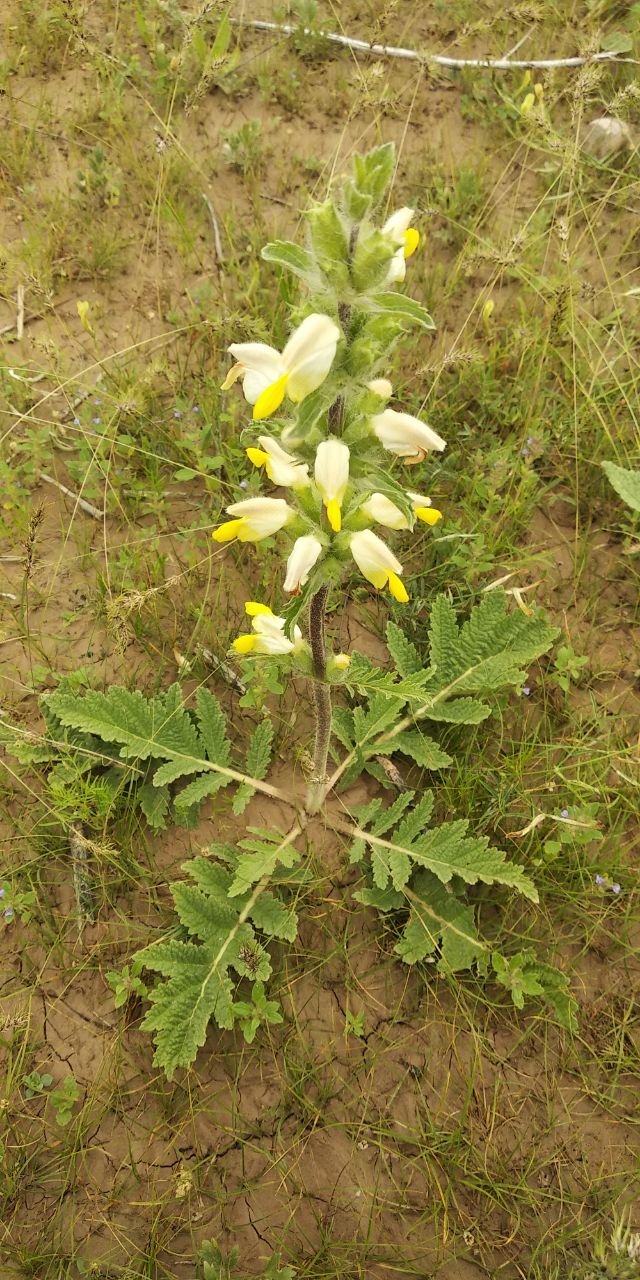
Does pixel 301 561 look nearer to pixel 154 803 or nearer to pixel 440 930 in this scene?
pixel 154 803

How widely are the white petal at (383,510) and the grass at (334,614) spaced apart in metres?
0.99

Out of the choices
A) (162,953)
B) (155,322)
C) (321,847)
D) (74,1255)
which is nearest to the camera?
(74,1255)

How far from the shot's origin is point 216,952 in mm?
2492

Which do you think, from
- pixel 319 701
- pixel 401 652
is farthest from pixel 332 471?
pixel 401 652

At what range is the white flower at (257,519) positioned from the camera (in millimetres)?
1959

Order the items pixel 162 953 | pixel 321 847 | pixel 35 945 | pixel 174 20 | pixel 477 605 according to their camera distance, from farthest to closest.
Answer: pixel 174 20 → pixel 477 605 → pixel 321 847 → pixel 35 945 → pixel 162 953

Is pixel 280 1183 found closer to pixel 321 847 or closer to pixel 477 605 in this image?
pixel 321 847

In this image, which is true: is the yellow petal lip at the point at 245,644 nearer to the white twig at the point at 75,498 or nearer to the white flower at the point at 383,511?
the white flower at the point at 383,511

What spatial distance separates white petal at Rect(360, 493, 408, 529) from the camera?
1902mm

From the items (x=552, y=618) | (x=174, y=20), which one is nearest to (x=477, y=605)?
(x=552, y=618)

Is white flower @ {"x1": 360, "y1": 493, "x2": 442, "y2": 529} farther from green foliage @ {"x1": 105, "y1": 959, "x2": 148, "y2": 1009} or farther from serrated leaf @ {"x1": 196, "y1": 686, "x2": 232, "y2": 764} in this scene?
green foliage @ {"x1": 105, "y1": 959, "x2": 148, "y2": 1009}

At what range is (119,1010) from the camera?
100 inches

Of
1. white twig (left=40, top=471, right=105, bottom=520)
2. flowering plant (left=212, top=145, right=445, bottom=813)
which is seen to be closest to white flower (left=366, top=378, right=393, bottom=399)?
flowering plant (left=212, top=145, right=445, bottom=813)

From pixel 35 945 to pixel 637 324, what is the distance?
387 cm
